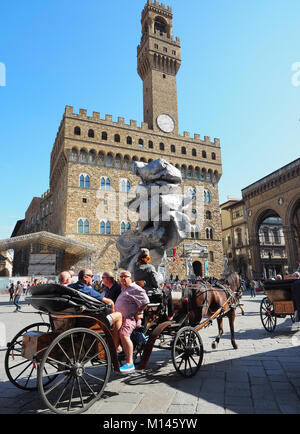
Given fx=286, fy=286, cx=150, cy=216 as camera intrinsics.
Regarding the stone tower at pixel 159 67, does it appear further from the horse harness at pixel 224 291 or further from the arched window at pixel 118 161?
the horse harness at pixel 224 291

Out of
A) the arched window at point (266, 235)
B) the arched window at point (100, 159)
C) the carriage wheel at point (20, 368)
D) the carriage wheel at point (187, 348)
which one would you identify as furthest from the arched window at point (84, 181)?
the arched window at point (266, 235)

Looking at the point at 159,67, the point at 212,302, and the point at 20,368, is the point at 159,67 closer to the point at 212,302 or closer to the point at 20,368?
the point at 212,302

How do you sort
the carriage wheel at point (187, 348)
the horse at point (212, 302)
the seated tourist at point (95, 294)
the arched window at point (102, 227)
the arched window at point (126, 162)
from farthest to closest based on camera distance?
1. the arched window at point (126, 162)
2. the arched window at point (102, 227)
3. the horse at point (212, 302)
4. the carriage wheel at point (187, 348)
5. the seated tourist at point (95, 294)

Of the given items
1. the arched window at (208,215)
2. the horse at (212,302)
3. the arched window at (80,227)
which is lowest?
the horse at (212,302)

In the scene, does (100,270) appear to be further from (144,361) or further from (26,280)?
(144,361)

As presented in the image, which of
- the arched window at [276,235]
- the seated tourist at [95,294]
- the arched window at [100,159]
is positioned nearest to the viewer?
the seated tourist at [95,294]

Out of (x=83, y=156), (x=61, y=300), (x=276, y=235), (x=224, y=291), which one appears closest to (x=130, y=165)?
(x=83, y=156)

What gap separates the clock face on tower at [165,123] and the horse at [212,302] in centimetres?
3037

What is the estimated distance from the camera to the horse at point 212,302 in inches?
191

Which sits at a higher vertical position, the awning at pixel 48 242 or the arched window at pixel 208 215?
the arched window at pixel 208 215

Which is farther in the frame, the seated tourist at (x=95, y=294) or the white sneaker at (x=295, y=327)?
the white sneaker at (x=295, y=327)

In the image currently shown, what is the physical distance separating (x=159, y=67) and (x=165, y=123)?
24.5 feet
